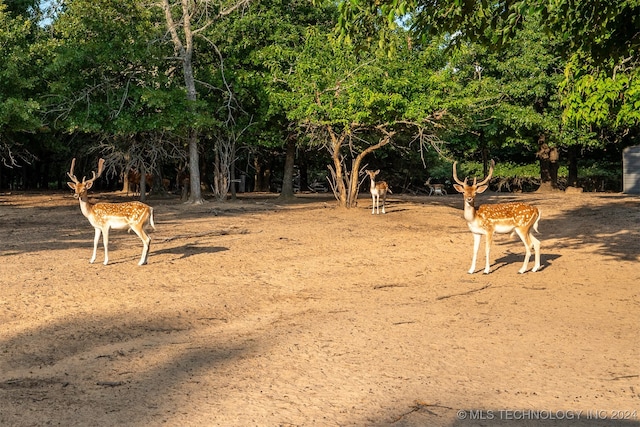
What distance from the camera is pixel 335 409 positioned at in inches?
220

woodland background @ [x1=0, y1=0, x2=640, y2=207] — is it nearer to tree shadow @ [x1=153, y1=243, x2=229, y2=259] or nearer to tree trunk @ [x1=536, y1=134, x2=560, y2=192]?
tree shadow @ [x1=153, y1=243, x2=229, y2=259]

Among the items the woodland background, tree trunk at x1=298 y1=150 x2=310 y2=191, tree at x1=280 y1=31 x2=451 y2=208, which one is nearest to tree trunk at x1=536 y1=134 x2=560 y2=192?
the woodland background

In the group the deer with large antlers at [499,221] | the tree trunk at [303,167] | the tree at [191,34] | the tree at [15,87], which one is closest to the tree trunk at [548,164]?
the tree trunk at [303,167]

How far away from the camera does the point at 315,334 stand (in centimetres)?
790

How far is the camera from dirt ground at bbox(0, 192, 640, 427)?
18.5 ft

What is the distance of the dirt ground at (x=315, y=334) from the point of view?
563cm

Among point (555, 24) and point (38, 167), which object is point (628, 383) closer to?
point (555, 24)

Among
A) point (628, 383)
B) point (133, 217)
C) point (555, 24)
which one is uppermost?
point (555, 24)

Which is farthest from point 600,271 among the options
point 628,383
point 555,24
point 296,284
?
point 628,383

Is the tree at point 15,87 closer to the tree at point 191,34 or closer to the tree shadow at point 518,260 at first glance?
the tree at point 191,34

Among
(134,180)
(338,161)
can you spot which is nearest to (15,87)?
(338,161)

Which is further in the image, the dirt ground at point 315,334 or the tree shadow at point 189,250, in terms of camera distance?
the tree shadow at point 189,250

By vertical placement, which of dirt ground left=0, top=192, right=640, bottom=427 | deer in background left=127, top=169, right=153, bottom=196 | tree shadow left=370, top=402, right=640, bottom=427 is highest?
deer in background left=127, top=169, right=153, bottom=196

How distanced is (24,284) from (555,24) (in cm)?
868
